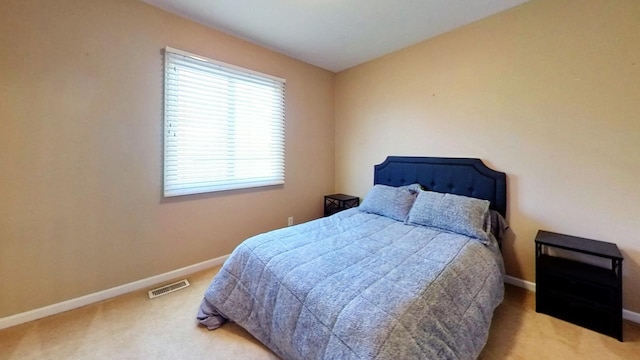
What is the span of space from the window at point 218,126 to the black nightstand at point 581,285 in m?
2.66

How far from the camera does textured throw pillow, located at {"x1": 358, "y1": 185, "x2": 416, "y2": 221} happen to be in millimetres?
2533

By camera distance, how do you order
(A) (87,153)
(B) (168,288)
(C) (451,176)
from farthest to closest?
(C) (451,176) → (B) (168,288) → (A) (87,153)

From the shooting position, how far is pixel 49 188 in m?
1.86

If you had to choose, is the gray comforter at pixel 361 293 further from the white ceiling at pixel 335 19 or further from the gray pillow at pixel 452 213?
the white ceiling at pixel 335 19

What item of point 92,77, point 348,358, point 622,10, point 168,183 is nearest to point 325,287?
point 348,358

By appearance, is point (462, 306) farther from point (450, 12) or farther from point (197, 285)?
point (450, 12)

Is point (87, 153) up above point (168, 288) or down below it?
above

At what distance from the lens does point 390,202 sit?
263 cm

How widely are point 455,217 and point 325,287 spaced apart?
140 cm

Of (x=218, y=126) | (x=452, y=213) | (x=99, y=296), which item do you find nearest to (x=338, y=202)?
(x=452, y=213)

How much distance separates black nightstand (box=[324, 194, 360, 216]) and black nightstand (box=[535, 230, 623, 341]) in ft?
6.56

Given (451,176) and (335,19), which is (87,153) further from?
(451,176)

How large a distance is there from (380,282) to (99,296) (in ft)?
7.40

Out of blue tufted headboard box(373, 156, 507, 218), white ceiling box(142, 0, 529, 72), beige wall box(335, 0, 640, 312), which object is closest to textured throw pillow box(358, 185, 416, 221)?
blue tufted headboard box(373, 156, 507, 218)
